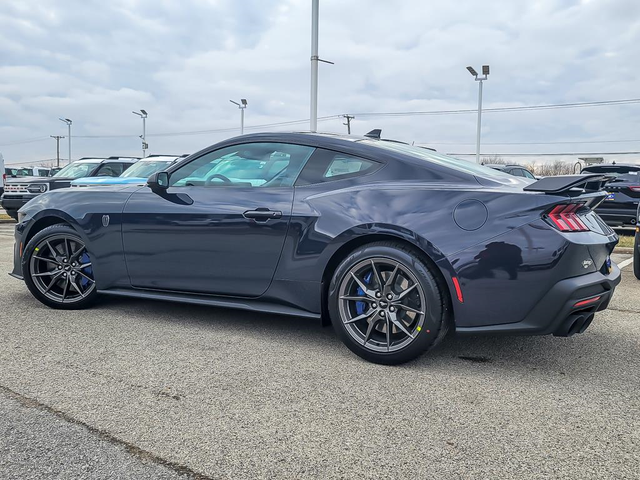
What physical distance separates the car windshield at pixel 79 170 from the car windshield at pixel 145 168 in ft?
8.66

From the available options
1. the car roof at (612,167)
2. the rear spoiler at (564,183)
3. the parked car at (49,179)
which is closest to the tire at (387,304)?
the rear spoiler at (564,183)

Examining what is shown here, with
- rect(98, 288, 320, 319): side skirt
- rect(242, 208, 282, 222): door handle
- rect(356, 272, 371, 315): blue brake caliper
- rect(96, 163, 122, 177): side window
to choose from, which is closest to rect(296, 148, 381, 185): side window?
rect(242, 208, 282, 222): door handle

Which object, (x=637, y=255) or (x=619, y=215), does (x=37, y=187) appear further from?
(x=619, y=215)

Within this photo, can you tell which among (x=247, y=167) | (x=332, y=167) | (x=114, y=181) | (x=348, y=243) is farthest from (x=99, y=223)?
(x=114, y=181)

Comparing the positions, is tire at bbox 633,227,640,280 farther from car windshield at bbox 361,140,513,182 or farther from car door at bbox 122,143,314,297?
car door at bbox 122,143,314,297

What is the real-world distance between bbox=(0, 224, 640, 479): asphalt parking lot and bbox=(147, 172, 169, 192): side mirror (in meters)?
0.98

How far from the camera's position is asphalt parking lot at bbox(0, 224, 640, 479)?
7.16ft

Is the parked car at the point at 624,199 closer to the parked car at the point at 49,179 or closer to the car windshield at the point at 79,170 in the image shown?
the parked car at the point at 49,179

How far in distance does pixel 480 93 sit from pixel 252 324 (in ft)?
79.3

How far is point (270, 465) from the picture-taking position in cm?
217

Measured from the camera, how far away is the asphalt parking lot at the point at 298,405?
2.18 metres

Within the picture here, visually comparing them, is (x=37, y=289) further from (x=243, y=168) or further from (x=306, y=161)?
(x=306, y=161)

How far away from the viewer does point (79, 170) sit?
45.1ft

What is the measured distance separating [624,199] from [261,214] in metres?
10.5
